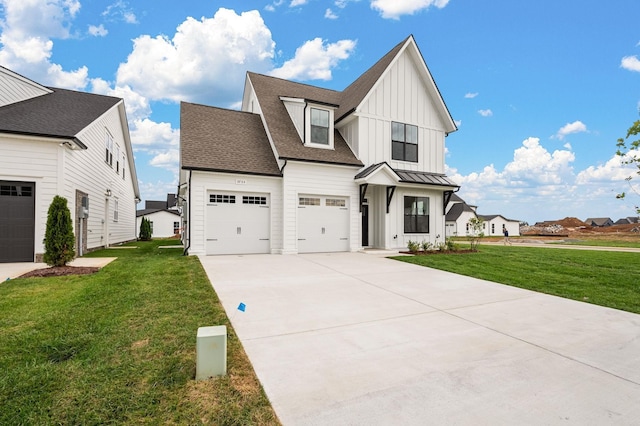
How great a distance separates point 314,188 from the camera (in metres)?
13.5

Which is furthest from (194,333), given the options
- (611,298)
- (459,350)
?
(611,298)

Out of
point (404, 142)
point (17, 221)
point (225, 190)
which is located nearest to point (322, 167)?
point (225, 190)

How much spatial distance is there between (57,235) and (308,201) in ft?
27.8

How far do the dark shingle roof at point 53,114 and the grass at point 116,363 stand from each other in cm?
659

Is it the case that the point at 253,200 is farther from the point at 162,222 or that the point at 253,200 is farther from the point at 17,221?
the point at 162,222

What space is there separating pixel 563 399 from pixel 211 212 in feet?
38.2

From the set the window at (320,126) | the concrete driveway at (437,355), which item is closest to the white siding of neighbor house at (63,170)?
the concrete driveway at (437,355)

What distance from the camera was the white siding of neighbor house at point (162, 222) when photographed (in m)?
37.8

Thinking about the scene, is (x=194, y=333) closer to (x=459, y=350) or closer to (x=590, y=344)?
(x=459, y=350)

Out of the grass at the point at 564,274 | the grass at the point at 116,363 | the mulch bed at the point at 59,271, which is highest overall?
the mulch bed at the point at 59,271

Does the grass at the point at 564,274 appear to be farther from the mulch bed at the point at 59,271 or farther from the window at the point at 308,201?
the mulch bed at the point at 59,271

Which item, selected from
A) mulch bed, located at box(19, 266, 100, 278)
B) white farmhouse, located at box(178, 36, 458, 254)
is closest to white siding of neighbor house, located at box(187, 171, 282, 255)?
white farmhouse, located at box(178, 36, 458, 254)

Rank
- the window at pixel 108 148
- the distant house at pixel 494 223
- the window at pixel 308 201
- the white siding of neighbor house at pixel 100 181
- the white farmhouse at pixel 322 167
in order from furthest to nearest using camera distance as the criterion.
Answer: the distant house at pixel 494 223
the window at pixel 108 148
the window at pixel 308 201
the white farmhouse at pixel 322 167
the white siding of neighbor house at pixel 100 181

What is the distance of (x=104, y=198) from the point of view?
16.3 metres
